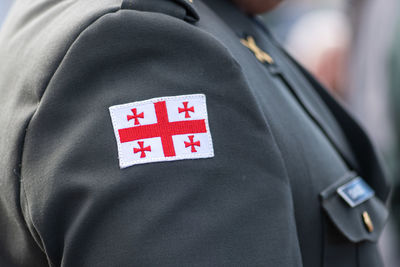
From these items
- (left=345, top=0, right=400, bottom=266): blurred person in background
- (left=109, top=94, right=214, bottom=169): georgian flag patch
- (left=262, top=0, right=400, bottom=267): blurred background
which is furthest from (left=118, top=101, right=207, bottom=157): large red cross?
(left=345, top=0, right=400, bottom=266): blurred person in background

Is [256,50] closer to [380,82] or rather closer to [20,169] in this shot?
[20,169]

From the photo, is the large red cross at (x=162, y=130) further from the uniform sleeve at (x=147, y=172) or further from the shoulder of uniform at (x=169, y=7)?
the shoulder of uniform at (x=169, y=7)

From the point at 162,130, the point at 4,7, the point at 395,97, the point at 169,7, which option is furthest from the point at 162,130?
the point at 4,7

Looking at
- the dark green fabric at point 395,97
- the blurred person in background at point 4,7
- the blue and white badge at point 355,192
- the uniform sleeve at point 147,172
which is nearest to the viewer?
the uniform sleeve at point 147,172

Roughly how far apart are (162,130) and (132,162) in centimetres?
5

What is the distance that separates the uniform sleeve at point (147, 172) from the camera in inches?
30.7

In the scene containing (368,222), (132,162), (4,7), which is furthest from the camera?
(4,7)

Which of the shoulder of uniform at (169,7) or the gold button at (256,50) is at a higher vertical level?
the gold button at (256,50)

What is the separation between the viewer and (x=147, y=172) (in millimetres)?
787

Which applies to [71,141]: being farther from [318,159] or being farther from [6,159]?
[318,159]

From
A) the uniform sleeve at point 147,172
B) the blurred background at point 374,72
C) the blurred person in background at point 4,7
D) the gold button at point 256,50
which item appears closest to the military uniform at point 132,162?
the uniform sleeve at point 147,172

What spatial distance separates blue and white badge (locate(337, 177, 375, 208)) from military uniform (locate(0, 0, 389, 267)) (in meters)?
0.23

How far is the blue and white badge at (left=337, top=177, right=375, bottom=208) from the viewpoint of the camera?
106cm

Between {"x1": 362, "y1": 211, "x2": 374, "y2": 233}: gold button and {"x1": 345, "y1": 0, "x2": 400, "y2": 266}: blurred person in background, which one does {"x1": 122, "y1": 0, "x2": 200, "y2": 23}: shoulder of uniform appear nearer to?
{"x1": 362, "y1": 211, "x2": 374, "y2": 233}: gold button
